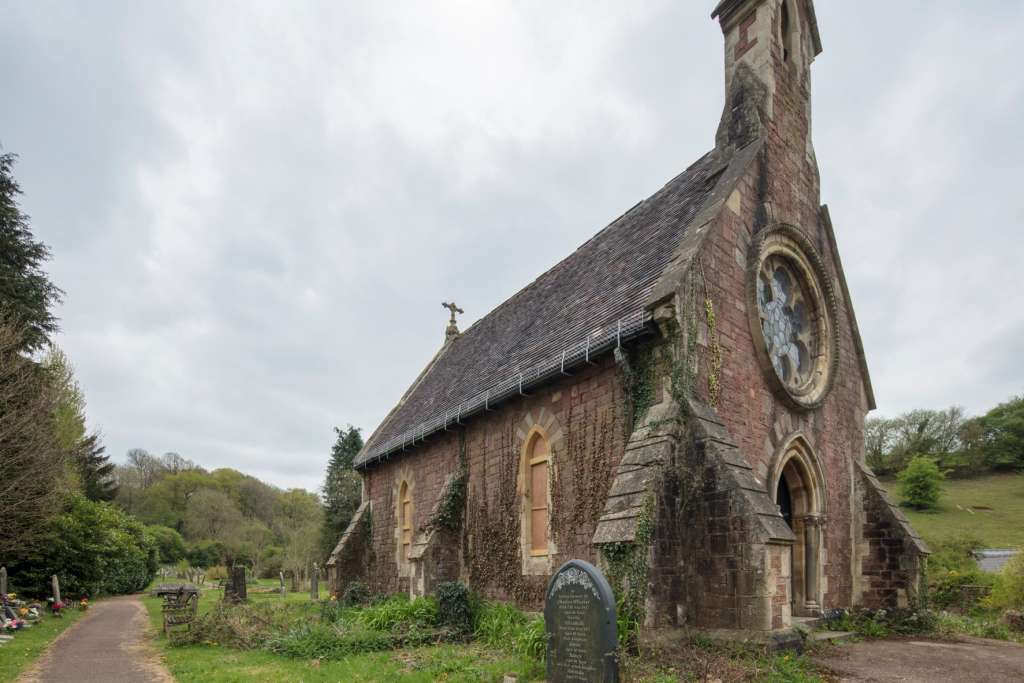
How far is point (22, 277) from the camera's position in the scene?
23859 mm

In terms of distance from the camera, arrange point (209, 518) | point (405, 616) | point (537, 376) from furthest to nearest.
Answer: point (209, 518) < point (405, 616) < point (537, 376)

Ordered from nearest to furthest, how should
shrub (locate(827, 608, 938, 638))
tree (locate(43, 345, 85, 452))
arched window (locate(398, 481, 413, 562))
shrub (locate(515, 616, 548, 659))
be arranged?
shrub (locate(515, 616, 548, 659)) → shrub (locate(827, 608, 938, 638)) → arched window (locate(398, 481, 413, 562)) → tree (locate(43, 345, 85, 452))

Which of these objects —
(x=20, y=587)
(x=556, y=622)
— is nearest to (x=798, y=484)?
(x=556, y=622)

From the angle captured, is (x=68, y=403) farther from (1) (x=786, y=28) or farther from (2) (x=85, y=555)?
(1) (x=786, y=28)

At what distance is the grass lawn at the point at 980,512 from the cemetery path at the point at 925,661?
2202 centimetres

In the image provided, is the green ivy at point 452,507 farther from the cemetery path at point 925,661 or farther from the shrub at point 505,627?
the cemetery path at point 925,661

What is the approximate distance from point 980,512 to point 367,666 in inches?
1720

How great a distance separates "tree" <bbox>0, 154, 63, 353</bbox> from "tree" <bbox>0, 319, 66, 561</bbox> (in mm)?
896

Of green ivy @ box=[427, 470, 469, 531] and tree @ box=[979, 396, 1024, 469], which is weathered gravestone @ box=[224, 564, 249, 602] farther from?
tree @ box=[979, 396, 1024, 469]

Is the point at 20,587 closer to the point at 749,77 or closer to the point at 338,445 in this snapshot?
the point at 338,445

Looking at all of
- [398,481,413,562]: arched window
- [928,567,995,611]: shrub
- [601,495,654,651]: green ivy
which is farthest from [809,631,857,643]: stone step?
[398,481,413,562]: arched window

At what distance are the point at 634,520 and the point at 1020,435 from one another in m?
56.5

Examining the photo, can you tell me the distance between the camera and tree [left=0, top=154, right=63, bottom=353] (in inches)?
902

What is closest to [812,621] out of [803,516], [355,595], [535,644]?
[803,516]
